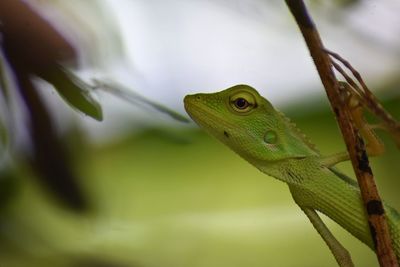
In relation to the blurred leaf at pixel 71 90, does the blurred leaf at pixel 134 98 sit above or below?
above

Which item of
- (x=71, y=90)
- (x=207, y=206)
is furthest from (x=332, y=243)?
(x=207, y=206)

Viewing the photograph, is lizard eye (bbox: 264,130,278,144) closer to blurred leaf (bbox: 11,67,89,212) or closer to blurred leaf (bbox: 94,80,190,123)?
blurred leaf (bbox: 94,80,190,123)

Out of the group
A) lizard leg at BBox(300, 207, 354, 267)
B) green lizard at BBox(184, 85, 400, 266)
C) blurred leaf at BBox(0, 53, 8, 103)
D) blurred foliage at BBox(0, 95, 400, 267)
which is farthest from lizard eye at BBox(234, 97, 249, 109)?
blurred foliage at BBox(0, 95, 400, 267)

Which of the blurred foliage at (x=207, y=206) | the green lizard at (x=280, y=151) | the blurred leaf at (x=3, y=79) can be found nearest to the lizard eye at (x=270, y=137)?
the green lizard at (x=280, y=151)

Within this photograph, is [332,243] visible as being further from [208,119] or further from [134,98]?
[134,98]

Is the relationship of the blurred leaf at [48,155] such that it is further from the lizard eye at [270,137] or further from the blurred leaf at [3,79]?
the lizard eye at [270,137]

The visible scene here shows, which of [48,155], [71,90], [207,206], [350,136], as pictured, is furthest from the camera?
[207,206]

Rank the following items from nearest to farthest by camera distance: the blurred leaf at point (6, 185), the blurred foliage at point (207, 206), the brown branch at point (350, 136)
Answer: the brown branch at point (350, 136), the blurred leaf at point (6, 185), the blurred foliage at point (207, 206)
